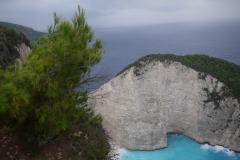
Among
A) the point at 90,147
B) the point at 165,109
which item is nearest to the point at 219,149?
the point at 165,109

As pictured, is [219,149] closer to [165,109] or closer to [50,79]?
[165,109]

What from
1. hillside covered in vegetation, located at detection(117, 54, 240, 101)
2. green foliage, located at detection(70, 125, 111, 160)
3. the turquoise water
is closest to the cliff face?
hillside covered in vegetation, located at detection(117, 54, 240, 101)

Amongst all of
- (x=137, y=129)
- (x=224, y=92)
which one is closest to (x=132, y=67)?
(x=137, y=129)

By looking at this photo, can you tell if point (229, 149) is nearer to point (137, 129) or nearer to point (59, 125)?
point (137, 129)

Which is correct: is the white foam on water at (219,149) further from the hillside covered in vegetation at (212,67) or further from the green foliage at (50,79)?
the green foliage at (50,79)

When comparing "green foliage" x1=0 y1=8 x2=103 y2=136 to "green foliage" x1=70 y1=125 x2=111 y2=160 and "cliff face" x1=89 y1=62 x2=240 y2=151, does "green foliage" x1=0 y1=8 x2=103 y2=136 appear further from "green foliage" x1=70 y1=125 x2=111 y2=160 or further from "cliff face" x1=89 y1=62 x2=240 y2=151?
"cliff face" x1=89 y1=62 x2=240 y2=151

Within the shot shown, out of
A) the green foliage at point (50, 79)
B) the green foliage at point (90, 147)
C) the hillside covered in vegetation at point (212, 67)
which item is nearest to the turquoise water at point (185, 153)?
the hillside covered in vegetation at point (212, 67)
